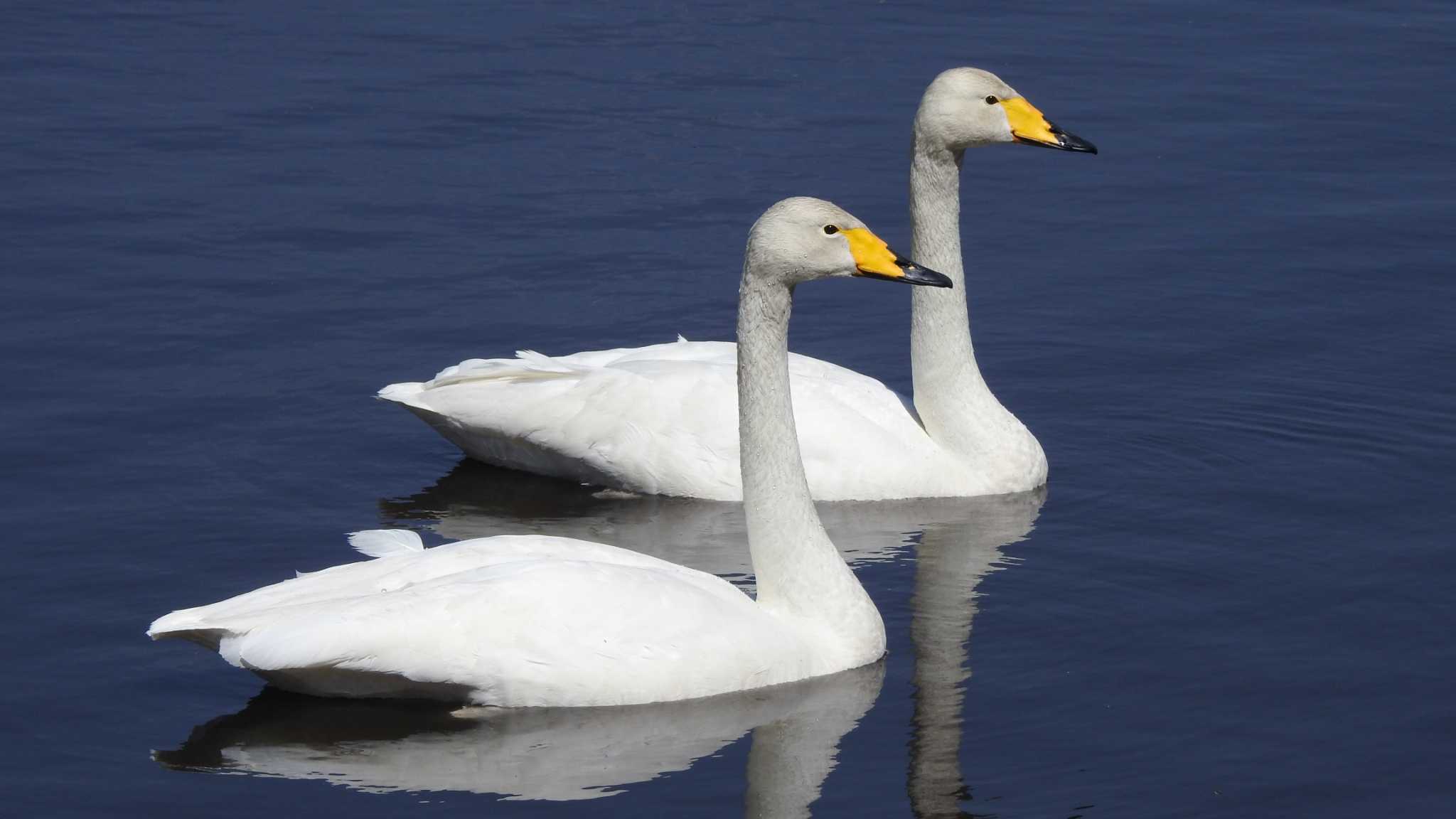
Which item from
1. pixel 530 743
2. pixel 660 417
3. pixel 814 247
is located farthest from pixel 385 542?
pixel 660 417

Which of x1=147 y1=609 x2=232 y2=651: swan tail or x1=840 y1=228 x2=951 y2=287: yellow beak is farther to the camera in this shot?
x1=840 y1=228 x2=951 y2=287: yellow beak

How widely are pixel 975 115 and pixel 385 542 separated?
4420 mm

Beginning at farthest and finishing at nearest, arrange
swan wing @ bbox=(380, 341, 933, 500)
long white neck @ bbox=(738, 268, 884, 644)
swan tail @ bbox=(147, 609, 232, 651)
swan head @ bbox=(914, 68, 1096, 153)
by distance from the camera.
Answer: swan head @ bbox=(914, 68, 1096, 153) → swan wing @ bbox=(380, 341, 933, 500) → long white neck @ bbox=(738, 268, 884, 644) → swan tail @ bbox=(147, 609, 232, 651)

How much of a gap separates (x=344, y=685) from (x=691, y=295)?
603 centimetres

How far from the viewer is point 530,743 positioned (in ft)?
28.6

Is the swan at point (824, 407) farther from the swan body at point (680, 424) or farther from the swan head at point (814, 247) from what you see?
the swan head at point (814, 247)

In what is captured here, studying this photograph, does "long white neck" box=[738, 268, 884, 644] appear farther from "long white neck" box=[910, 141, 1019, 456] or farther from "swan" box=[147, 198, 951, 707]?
"long white neck" box=[910, 141, 1019, 456]

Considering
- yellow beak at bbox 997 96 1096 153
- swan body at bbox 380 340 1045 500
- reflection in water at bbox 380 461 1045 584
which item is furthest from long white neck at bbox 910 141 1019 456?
reflection in water at bbox 380 461 1045 584

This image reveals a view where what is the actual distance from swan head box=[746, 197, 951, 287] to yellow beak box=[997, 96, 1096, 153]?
3.13 meters

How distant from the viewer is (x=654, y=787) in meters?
8.34

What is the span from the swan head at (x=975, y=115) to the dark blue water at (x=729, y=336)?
1725mm

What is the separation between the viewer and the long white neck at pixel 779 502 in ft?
31.0

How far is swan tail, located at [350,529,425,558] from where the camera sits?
31.4 feet

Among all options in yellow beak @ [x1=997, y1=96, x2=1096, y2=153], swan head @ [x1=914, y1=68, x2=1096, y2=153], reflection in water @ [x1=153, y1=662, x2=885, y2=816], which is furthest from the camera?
yellow beak @ [x1=997, y1=96, x2=1096, y2=153]
